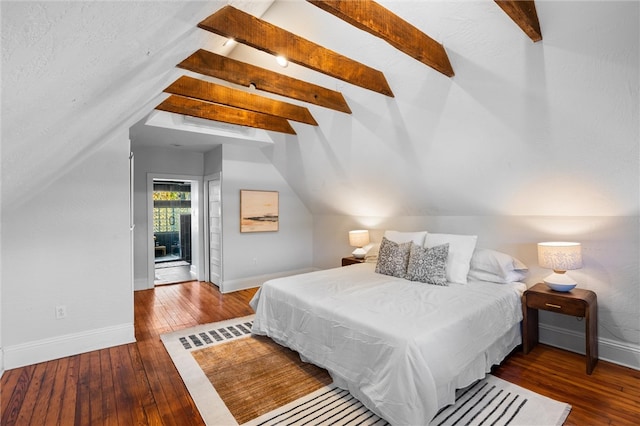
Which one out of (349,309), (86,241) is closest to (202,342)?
(86,241)

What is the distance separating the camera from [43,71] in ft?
2.55

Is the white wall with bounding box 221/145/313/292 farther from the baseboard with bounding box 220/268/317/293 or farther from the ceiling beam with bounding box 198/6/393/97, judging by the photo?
the ceiling beam with bounding box 198/6/393/97

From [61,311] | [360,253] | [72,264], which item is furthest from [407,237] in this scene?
[61,311]

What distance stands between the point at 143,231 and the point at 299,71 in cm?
360

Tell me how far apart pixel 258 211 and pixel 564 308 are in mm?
4112

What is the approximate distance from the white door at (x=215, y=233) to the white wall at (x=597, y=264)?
3.73m

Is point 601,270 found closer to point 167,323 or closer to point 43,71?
point 43,71

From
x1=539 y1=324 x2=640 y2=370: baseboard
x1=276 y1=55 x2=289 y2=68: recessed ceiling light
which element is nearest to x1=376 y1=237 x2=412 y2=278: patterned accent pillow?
x1=539 y1=324 x2=640 y2=370: baseboard

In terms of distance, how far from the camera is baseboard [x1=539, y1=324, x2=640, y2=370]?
8.50ft

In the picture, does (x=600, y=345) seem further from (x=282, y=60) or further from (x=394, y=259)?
(x=282, y=60)

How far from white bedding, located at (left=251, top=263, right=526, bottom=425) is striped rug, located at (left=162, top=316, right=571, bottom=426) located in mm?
92

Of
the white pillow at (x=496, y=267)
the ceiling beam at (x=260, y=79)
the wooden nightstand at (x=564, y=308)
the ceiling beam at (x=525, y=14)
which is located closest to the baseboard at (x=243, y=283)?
the ceiling beam at (x=260, y=79)

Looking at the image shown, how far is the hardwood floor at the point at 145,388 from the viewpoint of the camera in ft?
6.58

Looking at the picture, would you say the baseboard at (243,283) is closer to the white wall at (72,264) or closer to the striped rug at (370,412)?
the white wall at (72,264)
